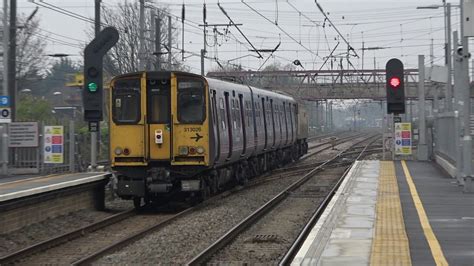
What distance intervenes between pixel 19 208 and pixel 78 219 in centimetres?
230

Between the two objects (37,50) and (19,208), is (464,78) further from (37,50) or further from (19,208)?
(37,50)

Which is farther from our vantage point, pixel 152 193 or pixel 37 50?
pixel 37 50

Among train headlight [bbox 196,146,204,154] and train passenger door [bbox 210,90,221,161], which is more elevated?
train passenger door [bbox 210,90,221,161]

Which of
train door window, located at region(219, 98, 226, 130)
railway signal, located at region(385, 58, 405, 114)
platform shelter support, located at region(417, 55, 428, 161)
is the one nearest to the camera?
train door window, located at region(219, 98, 226, 130)

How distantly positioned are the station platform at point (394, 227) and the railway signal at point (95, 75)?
6.59 m

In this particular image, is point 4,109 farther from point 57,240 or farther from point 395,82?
point 57,240

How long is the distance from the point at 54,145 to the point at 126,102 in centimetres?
873

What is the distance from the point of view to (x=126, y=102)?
1775 cm

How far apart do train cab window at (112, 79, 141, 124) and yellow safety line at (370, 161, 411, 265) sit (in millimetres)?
5834

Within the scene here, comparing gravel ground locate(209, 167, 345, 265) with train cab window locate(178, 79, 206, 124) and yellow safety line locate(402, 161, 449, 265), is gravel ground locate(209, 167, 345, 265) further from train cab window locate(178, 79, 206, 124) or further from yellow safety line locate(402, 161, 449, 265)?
train cab window locate(178, 79, 206, 124)

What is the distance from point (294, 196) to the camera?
2098cm

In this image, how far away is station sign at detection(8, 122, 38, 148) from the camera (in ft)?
85.7

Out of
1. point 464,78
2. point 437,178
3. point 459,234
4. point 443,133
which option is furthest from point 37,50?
point 459,234

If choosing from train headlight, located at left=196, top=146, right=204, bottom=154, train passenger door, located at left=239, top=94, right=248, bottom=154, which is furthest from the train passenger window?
train passenger door, located at left=239, top=94, right=248, bottom=154
